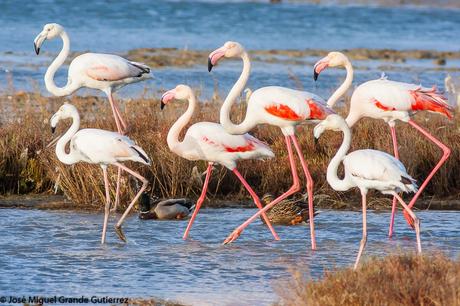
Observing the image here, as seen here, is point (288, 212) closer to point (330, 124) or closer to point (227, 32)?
point (330, 124)

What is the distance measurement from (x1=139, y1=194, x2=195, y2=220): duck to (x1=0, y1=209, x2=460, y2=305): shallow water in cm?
9

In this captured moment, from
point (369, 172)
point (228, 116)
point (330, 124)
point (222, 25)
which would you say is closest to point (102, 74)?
point (228, 116)

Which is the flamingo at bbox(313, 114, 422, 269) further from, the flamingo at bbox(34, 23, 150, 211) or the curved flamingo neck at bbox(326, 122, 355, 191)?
the flamingo at bbox(34, 23, 150, 211)

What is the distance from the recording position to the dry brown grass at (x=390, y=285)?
618 centimetres

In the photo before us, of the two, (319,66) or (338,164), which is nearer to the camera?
(338,164)

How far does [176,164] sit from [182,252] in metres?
2.04

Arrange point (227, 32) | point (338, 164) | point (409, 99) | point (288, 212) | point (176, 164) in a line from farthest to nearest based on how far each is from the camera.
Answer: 1. point (227, 32)
2. point (176, 164)
3. point (288, 212)
4. point (409, 99)
5. point (338, 164)

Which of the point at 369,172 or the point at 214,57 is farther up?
the point at 214,57

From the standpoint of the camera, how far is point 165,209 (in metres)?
10.1

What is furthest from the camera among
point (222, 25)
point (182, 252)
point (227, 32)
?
point (222, 25)

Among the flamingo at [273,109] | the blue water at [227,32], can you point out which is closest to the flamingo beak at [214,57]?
the flamingo at [273,109]

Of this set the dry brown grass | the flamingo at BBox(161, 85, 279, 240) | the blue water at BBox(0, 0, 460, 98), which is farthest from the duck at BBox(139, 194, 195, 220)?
the blue water at BBox(0, 0, 460, 98)

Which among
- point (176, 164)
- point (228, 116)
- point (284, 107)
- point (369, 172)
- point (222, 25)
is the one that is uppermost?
point (222, 25)

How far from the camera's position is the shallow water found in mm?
7551
